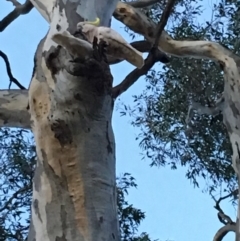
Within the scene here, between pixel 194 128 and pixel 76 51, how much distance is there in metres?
3.42

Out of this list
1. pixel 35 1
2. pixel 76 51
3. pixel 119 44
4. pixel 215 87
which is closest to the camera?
pixel 119 44

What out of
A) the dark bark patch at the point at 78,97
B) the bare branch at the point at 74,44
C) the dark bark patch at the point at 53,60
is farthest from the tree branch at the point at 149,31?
the bare branch at the point at 74,44

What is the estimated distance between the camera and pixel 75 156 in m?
2.03

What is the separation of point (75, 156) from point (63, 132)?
85 millimetres

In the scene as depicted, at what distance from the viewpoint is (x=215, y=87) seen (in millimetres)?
5051

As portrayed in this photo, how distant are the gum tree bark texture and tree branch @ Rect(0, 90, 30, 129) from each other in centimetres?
31

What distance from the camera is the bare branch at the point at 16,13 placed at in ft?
15.0

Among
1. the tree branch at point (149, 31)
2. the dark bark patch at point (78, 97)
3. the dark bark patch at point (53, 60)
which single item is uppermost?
the tree branch at point (149, 31)

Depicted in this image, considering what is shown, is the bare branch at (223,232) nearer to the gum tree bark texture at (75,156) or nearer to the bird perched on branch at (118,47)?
the gum tree bark texture at (75,156)

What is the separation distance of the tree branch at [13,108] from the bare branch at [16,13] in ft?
6.70

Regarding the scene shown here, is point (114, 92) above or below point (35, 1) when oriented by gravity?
below

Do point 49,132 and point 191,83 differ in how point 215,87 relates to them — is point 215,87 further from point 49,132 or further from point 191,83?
point 49,132

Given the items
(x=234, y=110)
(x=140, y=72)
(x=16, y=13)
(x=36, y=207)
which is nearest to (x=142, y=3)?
(x=16, y=13)

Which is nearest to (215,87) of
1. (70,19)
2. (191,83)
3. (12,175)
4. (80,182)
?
(191,83)
